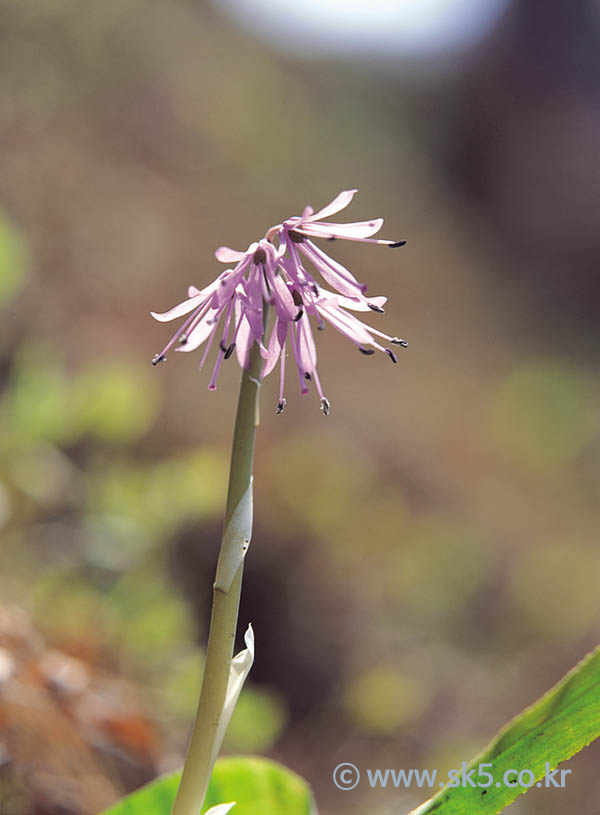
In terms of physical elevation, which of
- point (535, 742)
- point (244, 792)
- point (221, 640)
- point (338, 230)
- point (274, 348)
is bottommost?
point (244, 792)

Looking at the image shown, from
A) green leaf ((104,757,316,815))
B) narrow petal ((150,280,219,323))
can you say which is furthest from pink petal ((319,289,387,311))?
green leaf ((104,757,316,815))

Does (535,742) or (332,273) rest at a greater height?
(332,273)

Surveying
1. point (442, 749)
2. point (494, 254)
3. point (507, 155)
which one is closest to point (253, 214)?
point (494, 254)

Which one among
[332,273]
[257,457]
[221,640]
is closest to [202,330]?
[332,273]

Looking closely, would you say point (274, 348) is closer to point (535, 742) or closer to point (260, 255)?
point (260, 255)

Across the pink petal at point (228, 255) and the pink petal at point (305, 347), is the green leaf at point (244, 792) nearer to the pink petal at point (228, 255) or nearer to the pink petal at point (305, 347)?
the pink petal at point (305, 347)

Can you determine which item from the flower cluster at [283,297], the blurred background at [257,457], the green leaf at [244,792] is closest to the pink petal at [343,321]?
the flower cluster at [283,297]

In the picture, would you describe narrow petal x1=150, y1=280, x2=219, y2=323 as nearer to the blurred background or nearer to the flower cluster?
the flower cluster
